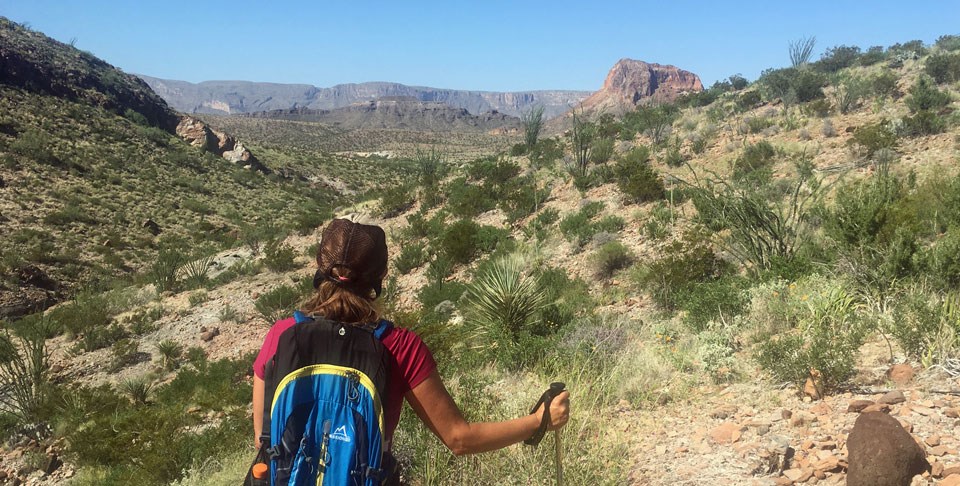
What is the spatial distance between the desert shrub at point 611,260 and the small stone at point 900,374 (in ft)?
18.6

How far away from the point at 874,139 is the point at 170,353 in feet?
50.9

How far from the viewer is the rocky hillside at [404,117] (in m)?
165

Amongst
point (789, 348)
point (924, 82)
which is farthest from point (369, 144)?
point (789, 348)

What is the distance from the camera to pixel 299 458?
61.5 inches

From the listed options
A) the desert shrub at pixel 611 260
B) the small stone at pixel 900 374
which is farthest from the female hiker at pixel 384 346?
the desert shrub at pixel 611 260

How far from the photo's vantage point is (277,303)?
11844 millimetres

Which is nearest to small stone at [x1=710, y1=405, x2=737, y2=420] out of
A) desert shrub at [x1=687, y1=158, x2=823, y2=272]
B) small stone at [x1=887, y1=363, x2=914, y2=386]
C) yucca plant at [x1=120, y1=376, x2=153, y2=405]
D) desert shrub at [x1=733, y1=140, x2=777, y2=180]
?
small stone at [x1=887, y1=363, x2=914, y2=386]

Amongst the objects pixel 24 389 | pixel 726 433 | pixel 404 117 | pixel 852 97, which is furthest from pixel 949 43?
pixel 404 117

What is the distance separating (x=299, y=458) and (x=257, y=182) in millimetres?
39317

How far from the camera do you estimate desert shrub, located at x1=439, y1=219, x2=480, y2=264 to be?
11898 millimetres

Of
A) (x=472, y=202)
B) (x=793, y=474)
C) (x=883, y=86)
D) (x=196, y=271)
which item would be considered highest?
(x=883, y=86)

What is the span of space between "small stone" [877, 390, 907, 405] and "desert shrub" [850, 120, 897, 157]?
34.7 ft

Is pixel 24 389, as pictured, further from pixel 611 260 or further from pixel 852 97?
pixel 852 97

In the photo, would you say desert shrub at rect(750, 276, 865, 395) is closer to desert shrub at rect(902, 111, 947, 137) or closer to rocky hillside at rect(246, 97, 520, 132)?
desert shrub at rect(902, 111, 947, 137)
